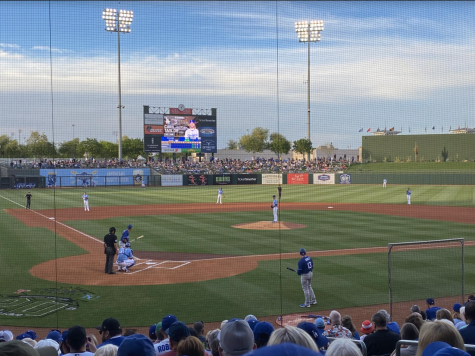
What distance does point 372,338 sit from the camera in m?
5.70

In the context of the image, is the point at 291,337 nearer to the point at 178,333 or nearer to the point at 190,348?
the point at 190,348

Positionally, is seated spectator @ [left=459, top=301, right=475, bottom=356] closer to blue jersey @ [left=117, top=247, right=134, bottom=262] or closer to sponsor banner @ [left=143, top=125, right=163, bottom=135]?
blue jersey @ [left=117, top=247, right=134, bottom=262]

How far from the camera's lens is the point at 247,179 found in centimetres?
5838

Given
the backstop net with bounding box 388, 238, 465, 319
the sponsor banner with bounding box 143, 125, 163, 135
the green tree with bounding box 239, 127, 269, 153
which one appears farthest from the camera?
the green tree with bounding box 239, 127, 269, 153

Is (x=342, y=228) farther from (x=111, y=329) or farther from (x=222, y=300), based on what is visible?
(x=111, y=329)

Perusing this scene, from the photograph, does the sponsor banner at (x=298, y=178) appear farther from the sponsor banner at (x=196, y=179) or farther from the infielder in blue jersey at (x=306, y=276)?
the infielder in blue jersey at (x=306, y=276)

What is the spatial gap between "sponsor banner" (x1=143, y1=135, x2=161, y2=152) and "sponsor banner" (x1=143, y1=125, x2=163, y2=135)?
1.28 feet

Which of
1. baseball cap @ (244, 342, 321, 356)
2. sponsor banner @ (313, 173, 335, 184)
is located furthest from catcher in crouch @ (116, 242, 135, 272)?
sponsor banner @ (313, 173, 335, 184)

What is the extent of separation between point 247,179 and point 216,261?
139ft

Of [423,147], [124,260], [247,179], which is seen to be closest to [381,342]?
[124,260]

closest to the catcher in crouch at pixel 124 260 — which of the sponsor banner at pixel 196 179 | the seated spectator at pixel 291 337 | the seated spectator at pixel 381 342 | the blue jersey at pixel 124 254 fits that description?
the blue jersey at pixel 124 254

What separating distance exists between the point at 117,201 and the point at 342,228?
71.2 feet

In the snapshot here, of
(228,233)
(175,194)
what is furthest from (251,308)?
(175,194)

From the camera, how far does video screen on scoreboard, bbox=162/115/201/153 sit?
54469mm
